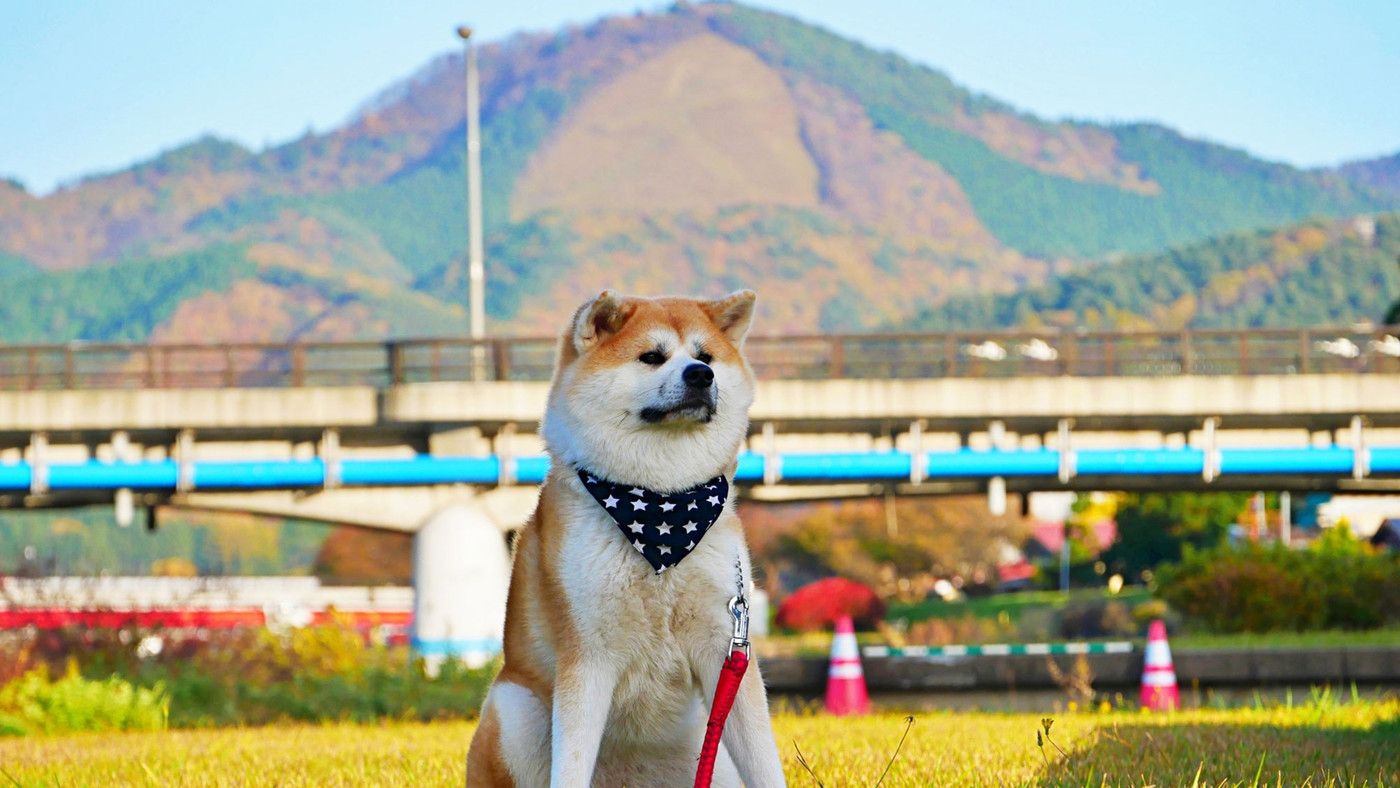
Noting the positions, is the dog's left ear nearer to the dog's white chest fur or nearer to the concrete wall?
→ the dog's white chest fur

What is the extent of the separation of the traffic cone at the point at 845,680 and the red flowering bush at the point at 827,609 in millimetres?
32713

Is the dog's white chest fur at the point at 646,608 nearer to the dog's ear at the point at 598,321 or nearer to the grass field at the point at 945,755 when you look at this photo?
the dog's ear at the point at 598,321

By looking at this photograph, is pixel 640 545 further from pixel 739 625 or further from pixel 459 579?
pixel 459 579

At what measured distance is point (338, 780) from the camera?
8242mm

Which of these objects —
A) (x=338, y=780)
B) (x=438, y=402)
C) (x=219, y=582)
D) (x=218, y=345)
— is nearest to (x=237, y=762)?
(x=338, y=780)

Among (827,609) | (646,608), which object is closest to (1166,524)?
(827,609)

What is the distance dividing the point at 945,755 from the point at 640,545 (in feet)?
11.5

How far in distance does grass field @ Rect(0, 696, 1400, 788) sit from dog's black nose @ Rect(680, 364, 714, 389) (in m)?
2.36

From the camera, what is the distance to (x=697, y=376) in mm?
5457

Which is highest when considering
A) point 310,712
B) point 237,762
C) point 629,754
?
point 629,754

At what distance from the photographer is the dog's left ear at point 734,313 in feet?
19.1

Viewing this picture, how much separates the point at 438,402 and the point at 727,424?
76.3 feet

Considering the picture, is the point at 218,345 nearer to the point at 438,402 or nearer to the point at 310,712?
the point at 438,402

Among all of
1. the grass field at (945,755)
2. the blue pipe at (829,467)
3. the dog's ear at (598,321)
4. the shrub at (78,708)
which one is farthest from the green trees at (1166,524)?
the dog's ear at (598,321)
